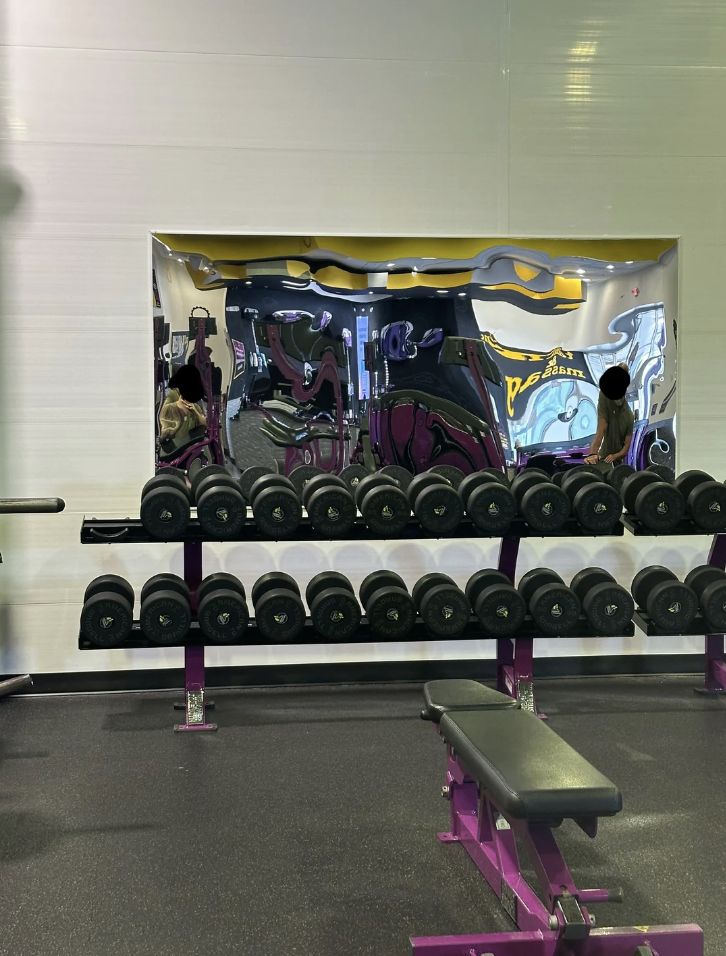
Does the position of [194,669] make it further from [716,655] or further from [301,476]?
[716,655]

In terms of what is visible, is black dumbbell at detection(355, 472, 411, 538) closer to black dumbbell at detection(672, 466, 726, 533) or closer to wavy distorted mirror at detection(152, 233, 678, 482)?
wavy distorted mirror at detection(152, 233, 678, 482)

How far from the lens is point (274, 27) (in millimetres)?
3920

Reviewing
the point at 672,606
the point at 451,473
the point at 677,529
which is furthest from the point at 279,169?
the point at 672,606

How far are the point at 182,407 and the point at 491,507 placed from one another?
1498mm

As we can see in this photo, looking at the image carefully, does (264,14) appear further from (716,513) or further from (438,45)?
(716,513)

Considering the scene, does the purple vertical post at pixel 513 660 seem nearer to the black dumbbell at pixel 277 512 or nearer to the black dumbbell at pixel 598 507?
the black dumbbell at pixel 598 507

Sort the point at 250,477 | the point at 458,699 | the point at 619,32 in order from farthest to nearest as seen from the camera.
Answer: the point at 619,32, the point at 250,477, the point at 458,699

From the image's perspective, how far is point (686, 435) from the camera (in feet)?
13.9

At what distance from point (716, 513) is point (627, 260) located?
135cm

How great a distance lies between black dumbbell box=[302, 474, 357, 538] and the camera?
3400mm

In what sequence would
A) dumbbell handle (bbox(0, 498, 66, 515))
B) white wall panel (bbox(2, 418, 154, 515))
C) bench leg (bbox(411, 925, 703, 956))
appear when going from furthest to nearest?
1. white wall panel (bbox(2, 418, 154, 515))
2. dumbbell handle (bbox(0, 498, 66, 515))
3. bench leg (bbox(411, 925, 703, 956))

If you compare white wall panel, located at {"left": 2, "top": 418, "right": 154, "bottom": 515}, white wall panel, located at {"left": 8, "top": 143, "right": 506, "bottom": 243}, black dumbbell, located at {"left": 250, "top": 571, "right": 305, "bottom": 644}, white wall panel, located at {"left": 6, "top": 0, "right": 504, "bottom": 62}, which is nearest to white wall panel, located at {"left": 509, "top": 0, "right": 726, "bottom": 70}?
white wall panel, located at {"left": 6, "top": 0, "right": 504, "bottom": 62}

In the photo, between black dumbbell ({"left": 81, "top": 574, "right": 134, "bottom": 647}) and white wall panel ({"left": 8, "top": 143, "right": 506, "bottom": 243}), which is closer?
black dumbbell ({"left": 81, "top": 574, "right": 134, "bottom": 647})

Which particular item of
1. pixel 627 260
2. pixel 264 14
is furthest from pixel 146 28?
pixel 627 260
